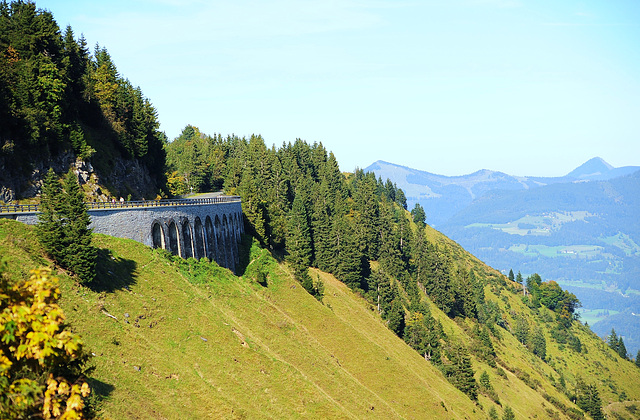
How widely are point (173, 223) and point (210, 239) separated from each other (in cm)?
1119

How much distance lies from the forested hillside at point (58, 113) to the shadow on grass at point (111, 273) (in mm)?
15506

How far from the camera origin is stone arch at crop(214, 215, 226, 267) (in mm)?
70469

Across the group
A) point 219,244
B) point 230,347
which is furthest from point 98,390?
point 219,244

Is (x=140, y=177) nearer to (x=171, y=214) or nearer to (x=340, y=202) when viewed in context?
(x=171, y=214)

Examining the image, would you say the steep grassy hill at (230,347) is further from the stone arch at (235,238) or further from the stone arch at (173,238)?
the stone arch at (173,238)

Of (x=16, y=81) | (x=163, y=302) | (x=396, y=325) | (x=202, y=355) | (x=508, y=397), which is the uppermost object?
(x=16, y=81)

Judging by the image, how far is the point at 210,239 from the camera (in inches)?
2707

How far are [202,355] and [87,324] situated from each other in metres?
10.1

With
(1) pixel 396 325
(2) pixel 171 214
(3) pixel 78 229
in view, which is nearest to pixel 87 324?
(3) pixel 78 229

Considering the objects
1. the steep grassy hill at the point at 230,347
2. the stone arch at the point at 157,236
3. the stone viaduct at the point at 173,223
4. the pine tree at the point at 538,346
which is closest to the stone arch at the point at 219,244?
the stone viaduct at the point at 173,223

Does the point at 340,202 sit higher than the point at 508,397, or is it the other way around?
the point at 340,202

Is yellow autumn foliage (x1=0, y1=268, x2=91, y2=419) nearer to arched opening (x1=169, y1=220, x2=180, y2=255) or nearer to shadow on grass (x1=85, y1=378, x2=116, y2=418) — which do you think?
shadow on grass (x1=85, y1=378, x2=116, y2=418)

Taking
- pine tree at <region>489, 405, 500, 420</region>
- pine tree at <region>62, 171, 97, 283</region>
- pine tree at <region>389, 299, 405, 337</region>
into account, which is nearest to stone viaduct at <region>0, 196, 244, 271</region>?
pine tree at <region>62, 171, 97, 283</region>

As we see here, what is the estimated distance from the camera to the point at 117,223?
5000 centimetres
